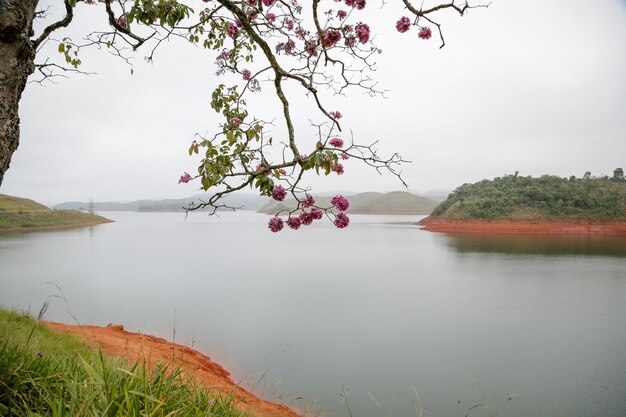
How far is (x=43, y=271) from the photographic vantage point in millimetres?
22719

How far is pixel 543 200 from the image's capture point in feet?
175

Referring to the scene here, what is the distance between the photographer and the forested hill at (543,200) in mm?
49969

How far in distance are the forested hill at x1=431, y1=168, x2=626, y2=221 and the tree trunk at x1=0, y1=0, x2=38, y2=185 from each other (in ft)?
195

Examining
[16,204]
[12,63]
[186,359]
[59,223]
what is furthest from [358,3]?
[16,204]

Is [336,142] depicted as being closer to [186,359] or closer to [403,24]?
[403,24]

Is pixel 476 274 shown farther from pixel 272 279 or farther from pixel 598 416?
pixel 598 416

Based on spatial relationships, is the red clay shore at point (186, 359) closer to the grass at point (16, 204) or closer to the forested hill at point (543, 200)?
the forested hill at point (543, 200)

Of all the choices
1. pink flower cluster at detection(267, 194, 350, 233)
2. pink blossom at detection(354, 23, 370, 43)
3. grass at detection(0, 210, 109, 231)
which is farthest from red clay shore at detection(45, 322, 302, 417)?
grass at detection(0, 210, 109, 231)

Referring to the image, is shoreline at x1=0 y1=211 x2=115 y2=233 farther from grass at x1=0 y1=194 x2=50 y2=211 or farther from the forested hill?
the forested hill

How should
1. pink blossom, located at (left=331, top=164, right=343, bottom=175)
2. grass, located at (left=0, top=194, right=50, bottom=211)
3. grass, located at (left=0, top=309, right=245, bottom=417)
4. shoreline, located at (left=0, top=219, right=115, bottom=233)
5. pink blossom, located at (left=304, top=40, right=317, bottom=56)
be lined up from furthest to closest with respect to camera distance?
grass, located at (left=0, top=194, right=50, bottom=211) → shoreline, located at (left=0, top=219, right=115, bottom=233) → pink blossom, located at (left=304, top=40, right=317, bottom=56) → pink blossom, located at (left=331, top=164, right=343, bottom=175) → grass, located at (left=0, top=309, right=245, bottom=417)

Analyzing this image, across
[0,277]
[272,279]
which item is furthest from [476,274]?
[0,277]

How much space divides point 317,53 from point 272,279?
1855 cm

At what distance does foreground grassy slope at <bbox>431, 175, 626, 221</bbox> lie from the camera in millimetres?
49844

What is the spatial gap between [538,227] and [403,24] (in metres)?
56.0
